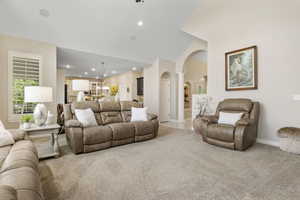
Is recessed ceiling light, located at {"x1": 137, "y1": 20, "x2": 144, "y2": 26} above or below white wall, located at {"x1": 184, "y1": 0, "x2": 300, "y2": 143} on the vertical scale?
above

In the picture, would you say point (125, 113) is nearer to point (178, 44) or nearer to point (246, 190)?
point (246, 190)

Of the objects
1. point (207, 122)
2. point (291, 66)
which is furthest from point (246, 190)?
point (291, 66)

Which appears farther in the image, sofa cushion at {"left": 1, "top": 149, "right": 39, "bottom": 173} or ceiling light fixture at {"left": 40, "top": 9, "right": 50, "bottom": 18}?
ceiling light fixture at {"left": 40, "top": 9, "right": 50, "bottom": 18}

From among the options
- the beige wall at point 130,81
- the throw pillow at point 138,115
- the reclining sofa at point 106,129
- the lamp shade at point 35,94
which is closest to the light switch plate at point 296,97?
the reclining sofa at point 106,129

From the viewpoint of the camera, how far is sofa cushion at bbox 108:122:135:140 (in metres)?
3.09

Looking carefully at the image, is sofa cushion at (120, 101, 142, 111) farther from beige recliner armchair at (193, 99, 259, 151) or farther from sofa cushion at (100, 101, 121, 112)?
beige recliner armchair at (193, 99, 259, 151)

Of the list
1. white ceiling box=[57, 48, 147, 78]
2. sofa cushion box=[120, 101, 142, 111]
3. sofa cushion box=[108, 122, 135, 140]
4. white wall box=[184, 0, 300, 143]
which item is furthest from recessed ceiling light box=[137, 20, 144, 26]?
sofa cushion box=[108, 122, 135, 140]

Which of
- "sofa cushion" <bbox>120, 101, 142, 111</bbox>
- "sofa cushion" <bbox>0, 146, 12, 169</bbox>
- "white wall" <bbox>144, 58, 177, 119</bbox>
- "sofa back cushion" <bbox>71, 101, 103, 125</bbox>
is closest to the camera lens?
"sofa cushion" <bbox>0, 146, 12, 169</bbox>

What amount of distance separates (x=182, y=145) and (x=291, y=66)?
9.50 feet

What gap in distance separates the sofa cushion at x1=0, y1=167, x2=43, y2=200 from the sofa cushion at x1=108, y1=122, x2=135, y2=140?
1.88m

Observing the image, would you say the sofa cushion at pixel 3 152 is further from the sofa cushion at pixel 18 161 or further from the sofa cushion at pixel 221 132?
the sofa cushion at pixel 221 132

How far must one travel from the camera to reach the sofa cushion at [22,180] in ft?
3.18

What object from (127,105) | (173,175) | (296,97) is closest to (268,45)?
(296,97)

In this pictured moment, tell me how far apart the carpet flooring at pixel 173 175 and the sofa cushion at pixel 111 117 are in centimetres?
88
